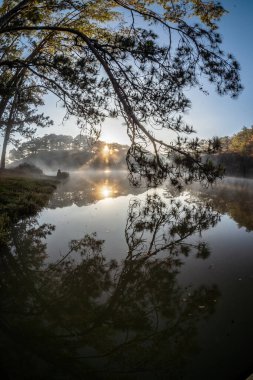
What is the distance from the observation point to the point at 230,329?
435cm

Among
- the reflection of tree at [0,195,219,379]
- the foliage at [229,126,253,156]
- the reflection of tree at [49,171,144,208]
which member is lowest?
the reflection of tree at [0,195,219,379]

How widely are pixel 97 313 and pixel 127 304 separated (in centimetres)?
63

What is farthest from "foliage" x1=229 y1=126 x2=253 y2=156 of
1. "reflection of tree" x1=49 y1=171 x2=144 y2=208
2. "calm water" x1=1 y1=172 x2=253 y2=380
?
"calm water" x1=1 y1=172 x2=253 y2=380

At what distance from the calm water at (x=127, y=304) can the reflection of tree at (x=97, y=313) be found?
0.02 meters

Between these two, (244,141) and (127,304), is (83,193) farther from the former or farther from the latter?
(244,141)

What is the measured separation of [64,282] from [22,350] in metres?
2.24

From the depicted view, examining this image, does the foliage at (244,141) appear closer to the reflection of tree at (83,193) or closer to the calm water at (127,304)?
the reflection of tree at (83,193)

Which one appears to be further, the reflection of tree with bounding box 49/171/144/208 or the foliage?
the foliage

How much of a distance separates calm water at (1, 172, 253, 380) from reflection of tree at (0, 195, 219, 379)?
0.02 m

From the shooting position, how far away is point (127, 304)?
525cm

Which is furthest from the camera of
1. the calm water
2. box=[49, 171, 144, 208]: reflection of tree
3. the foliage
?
the foliage

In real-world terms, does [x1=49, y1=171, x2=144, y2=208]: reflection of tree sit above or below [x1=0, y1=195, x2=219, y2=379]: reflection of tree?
above

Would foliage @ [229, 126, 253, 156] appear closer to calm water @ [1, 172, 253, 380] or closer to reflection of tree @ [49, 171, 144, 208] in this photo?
reflection of tree @ [49, 171, 144, 208]

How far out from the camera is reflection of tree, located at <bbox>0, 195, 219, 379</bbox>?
3689 millimetres
